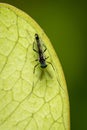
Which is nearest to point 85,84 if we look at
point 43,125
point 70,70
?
point 70,70

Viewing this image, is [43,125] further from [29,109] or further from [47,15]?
[47,15]

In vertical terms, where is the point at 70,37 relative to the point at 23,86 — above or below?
above

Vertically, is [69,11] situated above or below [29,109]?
above
